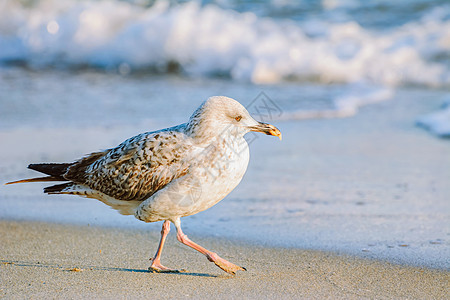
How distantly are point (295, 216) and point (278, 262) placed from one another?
0.95 meters

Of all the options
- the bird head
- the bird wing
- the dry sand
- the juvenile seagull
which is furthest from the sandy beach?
the bird head

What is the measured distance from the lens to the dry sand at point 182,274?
3.54m

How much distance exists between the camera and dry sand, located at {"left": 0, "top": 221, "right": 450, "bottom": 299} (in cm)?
354

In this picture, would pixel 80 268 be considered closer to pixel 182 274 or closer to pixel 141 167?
pixel 182 274

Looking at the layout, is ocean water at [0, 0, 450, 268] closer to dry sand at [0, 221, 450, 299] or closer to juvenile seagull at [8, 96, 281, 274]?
dry sand at [0, 221, 450, 299]

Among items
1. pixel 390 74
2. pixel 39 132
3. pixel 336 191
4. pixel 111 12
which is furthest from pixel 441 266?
pixel 111 12

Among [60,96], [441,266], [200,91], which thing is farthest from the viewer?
[200,91]

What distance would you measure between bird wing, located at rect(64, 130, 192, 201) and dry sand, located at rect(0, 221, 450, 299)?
0.51 metres

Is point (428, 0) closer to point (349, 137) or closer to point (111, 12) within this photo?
point (111, 12)

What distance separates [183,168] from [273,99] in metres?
6.62

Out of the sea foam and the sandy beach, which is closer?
the sandy beach

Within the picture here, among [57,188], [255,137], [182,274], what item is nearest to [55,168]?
[57,188]

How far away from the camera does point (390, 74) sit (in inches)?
489

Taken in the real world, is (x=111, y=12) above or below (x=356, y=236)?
above
